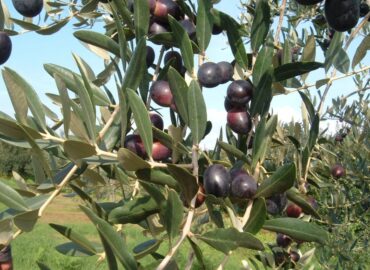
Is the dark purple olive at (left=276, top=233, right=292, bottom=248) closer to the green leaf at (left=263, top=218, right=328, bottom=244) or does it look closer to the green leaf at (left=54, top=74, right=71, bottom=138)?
the green leaf at (left=263, top=218, right=328, bottom=244)

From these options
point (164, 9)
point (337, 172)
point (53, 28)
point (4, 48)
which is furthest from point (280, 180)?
point (337, 172)

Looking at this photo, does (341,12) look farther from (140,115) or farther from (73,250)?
(73,250)

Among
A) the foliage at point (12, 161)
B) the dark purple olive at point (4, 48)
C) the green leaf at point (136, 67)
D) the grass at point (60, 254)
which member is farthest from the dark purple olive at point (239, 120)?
the foliage at point (12, 161)

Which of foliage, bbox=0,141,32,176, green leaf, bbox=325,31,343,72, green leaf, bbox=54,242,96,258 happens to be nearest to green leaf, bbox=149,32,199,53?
green leaf, bbox=325,31,343,72

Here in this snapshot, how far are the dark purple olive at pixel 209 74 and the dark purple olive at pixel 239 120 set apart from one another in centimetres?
7

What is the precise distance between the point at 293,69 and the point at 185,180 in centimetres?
30

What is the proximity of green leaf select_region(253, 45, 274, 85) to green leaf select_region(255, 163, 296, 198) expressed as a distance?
0.19m

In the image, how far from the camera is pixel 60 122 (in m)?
1.07

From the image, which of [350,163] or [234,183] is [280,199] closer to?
[234,183]

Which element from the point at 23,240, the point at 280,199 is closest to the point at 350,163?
the point at 280,199

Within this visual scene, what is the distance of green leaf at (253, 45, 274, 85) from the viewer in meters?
0.92

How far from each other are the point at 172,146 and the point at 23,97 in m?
0.25

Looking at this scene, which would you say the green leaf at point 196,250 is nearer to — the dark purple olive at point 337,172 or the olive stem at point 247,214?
the olive stem at point 247,214

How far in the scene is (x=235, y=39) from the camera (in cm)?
97
